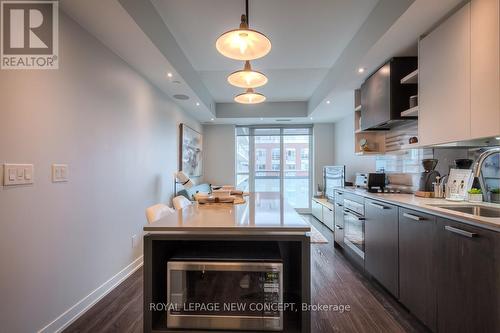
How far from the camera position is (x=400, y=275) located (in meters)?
1.92

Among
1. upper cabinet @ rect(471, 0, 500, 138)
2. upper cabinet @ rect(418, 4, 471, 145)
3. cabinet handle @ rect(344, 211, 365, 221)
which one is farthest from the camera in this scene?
cabinet handle @ rect(344, 211, 365, 221)

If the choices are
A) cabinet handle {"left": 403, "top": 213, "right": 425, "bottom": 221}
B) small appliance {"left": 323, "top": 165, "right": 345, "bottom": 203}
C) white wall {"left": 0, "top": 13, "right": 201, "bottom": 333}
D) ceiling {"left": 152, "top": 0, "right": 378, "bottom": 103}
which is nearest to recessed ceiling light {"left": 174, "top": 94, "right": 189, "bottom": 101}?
ceiling {"left": 152, "top": 0, "right": 378, "bottom": 103}

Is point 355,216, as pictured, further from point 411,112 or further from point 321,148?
point 321,148

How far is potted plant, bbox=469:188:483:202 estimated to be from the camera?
185 centimetres

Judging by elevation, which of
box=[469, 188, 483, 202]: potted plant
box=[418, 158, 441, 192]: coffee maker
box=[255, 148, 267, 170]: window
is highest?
box=[255, 148, 267, 170]: window

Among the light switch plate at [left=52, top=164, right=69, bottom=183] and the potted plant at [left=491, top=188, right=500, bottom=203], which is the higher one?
the light switch plate at [left=52, top=164, right=69, bottom=183]

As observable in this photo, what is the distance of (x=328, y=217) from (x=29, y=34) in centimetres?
461

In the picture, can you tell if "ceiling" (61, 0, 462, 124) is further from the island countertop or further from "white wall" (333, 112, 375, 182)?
the island countertop

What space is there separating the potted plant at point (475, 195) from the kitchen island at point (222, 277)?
1570 millimetres

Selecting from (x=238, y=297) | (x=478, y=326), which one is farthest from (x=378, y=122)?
(x=238, y=297)

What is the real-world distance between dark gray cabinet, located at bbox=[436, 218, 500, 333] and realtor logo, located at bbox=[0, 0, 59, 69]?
286 cm

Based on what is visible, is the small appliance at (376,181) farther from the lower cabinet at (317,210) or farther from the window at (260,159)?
the window at (260,159)

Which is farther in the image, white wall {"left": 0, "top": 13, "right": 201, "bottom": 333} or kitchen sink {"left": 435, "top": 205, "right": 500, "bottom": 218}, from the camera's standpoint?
kitchen sink {"left": 435, "top": 205, "right": 500, "bottom": 218}

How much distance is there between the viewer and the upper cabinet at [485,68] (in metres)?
1.38
